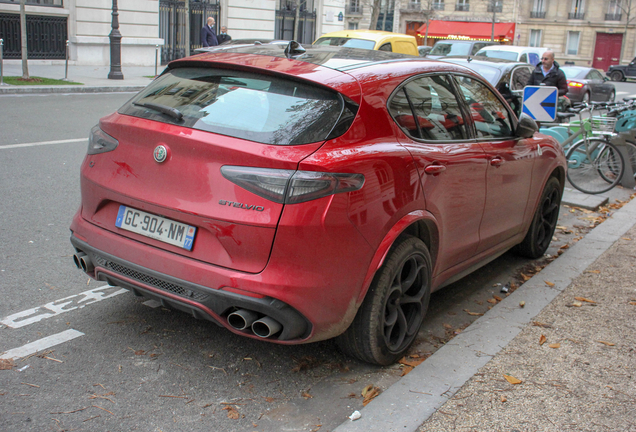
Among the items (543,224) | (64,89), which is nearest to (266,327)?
(543,224)

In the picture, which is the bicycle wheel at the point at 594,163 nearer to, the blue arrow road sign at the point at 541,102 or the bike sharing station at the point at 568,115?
the bike sharing station at the point at 568,115

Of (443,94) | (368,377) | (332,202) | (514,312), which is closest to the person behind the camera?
(332,202)

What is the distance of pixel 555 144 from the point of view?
554 centimetres

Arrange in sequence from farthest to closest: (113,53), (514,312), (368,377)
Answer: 1. (113,53)
2. (514,312)
3. (368,377)

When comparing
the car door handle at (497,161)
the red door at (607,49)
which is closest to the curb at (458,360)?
the car door handle at (497,161)

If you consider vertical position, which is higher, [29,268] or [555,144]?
[555,144]

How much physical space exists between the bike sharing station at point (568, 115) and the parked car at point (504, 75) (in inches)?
60.4

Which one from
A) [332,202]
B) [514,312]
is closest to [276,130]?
[332,202]

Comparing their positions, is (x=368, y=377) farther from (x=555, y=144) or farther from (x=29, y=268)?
(x=555, y=144)

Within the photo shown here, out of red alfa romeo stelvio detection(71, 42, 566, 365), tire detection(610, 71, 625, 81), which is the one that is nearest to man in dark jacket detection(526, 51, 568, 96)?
red alfa romeo stelvio detection(71, 42, 566, 365)

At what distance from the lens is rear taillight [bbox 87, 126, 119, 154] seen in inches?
133

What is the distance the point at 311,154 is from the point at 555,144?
3.33 metres

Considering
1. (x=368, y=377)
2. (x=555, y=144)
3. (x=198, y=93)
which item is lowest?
(x=368, y=377)

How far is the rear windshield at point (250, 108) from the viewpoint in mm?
3035
